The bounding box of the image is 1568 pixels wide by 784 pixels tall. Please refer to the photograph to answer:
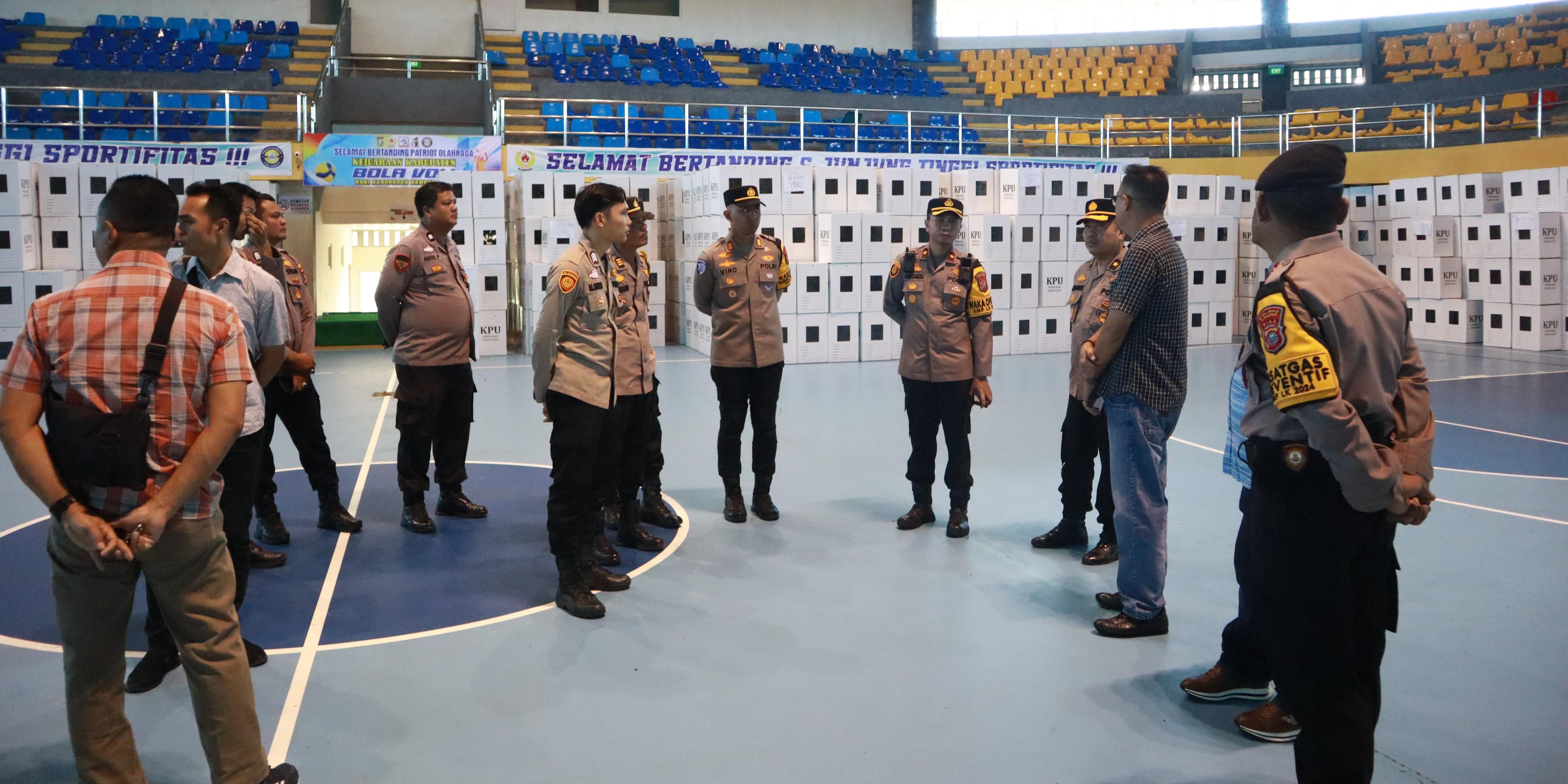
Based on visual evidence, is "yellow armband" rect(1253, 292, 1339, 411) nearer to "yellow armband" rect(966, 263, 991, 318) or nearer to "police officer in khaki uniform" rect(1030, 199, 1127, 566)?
"police officer in khaki uniform" rect(1030, 199, 1127, 566)

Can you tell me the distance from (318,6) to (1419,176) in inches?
846

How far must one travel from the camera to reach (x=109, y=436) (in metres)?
2.36

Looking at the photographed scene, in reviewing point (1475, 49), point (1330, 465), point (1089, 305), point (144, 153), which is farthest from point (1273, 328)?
point (1475, 49)

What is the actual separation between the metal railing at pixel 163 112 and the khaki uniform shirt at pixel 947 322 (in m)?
12.7

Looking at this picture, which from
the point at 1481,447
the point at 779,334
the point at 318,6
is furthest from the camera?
the point at 318,6

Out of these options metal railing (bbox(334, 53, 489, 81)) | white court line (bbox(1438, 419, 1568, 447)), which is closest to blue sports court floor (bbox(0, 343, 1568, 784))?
white court line (bbox(1438, 419, 1568, 447))

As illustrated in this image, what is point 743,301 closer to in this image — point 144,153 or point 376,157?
point 376,157

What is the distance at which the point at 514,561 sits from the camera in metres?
4.98

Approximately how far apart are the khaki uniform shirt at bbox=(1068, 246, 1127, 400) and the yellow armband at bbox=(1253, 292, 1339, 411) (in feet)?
5.90

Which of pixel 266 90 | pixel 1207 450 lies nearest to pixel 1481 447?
pixel 1207 450

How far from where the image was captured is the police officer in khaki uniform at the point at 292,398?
4.98 meters

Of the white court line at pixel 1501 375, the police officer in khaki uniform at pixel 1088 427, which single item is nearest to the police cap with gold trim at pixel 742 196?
the police officer in khaki uniform at pixel 1088 427

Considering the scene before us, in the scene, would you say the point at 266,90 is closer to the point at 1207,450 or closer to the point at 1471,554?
the point at 1207,450

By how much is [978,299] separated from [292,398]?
346 centimetres
